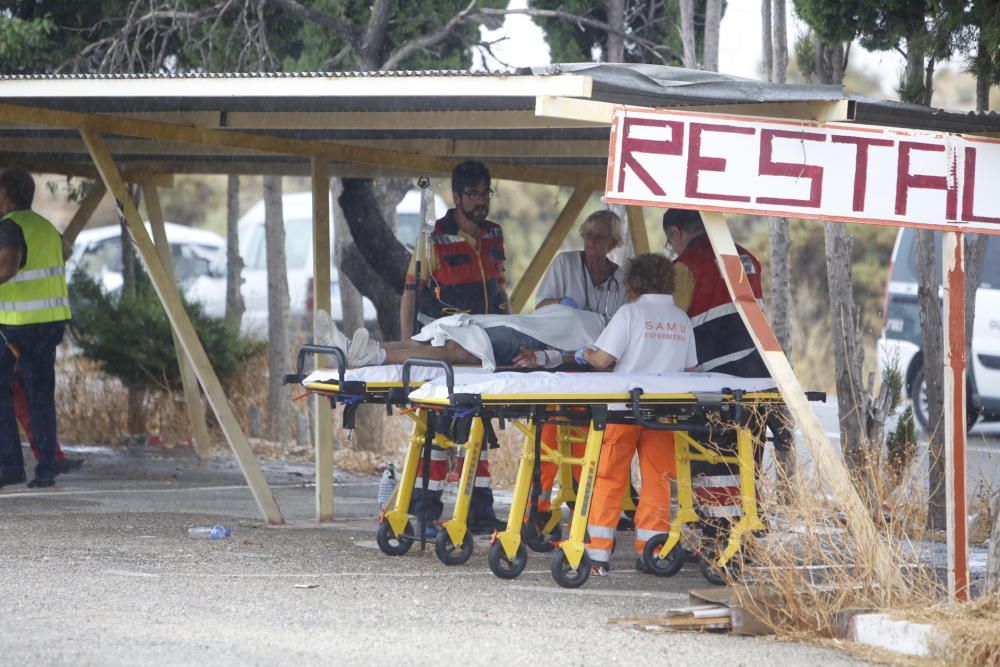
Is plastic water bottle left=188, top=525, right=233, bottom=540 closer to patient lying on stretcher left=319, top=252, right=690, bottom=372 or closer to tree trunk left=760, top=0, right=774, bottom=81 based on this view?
patient lying on stretcher left=319, top=252, right=690, bottom=372

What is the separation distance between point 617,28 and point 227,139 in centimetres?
440

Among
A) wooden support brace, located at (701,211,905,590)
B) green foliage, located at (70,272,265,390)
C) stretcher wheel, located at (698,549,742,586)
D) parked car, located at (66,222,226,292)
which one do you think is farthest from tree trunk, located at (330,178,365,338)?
parked car, located at (66,222,226,292)

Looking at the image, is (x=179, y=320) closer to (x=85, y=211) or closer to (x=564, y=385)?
(x=564, y=385)

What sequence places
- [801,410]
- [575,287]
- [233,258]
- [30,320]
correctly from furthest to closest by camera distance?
[233,258]
[30,320]
[575,287]
[801,410]

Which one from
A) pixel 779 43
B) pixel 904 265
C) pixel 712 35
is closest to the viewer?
pixel 779 43

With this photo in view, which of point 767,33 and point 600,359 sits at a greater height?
point 767,33

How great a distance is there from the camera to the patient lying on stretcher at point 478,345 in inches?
301

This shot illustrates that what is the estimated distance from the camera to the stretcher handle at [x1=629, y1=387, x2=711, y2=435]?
707cm

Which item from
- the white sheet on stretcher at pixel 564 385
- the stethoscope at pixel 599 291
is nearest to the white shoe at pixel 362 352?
the white sheet on stretcher at pixel 564 385

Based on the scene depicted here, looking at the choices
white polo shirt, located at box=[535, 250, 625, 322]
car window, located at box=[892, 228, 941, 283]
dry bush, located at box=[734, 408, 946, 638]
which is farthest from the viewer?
car window, located at box=[892, 228, 941, 283]

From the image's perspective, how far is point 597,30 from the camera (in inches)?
524

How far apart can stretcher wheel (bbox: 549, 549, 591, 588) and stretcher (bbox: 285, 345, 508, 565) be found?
0.71 meters

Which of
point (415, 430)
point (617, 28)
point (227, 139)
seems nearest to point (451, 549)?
point (415, 430)

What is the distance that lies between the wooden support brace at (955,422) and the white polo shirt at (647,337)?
1.48 meters
